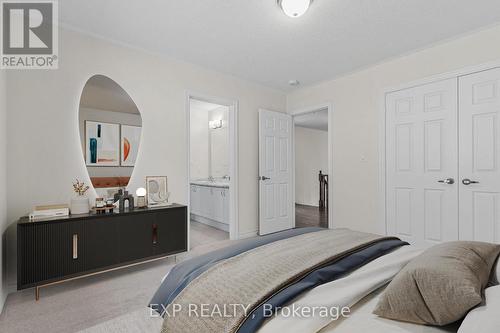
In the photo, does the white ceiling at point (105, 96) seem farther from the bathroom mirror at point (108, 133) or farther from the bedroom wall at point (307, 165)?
the bedroom wall at point (307, 165)

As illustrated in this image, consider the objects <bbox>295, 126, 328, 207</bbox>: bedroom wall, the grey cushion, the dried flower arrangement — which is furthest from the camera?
<bbox>295, 126, 328, 207</bbox>: bedroom wall

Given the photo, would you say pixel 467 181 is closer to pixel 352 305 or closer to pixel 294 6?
pixel 294 6

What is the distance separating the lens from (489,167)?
2.70 metres

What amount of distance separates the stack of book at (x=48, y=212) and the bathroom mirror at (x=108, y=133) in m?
0.44

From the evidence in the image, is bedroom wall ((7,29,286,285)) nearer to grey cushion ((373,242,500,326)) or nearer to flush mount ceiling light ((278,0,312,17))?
flush mount ceiling light ((278,0,312,17))

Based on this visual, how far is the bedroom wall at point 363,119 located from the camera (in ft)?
10.2

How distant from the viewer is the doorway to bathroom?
13.4 ft

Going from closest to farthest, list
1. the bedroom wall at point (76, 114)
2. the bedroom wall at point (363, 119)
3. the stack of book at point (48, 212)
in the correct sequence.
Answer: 1. the stack of book at point (48, 212)
2. the bedroom wall at point (76, 114)
3. the bedroom wall at point (363, 119)

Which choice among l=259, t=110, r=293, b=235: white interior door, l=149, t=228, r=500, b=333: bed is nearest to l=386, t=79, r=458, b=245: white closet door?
l=259, t=110, r=293, b=235: white interior door

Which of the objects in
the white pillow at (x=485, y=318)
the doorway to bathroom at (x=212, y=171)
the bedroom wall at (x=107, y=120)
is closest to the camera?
the white pillow at (x=485, y=318)

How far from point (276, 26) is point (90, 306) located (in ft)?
10.1

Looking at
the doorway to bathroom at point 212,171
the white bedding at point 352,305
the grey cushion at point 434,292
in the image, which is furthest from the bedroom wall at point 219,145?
the grey cushion at point 434,292

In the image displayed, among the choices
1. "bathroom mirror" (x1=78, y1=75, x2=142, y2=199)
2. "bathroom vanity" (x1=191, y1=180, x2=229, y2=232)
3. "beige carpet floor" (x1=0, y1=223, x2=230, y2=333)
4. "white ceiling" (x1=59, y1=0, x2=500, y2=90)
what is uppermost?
"white ceiling" (x1=59, y1=0, x2=500, y2=90)

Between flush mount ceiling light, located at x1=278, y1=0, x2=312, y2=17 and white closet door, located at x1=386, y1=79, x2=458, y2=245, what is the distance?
1.96m
